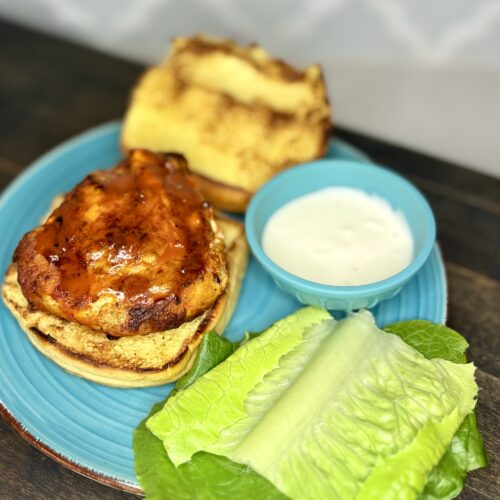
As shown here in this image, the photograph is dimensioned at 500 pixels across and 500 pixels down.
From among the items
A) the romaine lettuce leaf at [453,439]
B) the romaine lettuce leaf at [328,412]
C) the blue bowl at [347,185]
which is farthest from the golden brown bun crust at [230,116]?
the romaine lettuce leaf at [453,439]

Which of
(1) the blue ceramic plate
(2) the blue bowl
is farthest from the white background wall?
(1) the blue ceramic plate

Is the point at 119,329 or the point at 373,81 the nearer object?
the point at 119,329

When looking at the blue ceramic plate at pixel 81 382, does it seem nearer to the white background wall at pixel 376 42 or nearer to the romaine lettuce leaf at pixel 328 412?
the romaine lettuce leaf at pixel 328 412

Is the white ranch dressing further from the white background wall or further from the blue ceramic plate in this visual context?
the white background wall

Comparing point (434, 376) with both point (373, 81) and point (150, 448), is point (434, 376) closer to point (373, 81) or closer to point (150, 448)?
point (150, 448)

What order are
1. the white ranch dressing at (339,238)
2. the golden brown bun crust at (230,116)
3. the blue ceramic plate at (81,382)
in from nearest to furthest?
the blue ceramic plate at (81,382) < the white ranch dressing at (339,238) < the golden brown bun crust at (230,116)

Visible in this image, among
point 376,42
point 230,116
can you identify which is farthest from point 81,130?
point 376,42

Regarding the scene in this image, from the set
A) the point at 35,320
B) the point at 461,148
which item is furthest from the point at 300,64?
the point at 35,320
